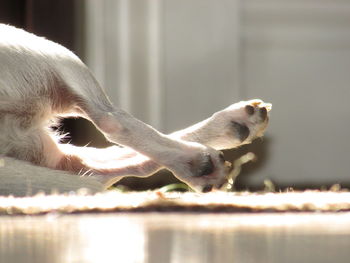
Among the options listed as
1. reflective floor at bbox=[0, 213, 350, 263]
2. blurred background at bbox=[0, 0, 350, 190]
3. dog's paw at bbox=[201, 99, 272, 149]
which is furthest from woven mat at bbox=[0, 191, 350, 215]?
blurred background at bbox=[0, 0, 350, 190]

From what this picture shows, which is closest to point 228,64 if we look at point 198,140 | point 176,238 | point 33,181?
point 198,140

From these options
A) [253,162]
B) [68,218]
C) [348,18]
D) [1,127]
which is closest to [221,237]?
[68,218]

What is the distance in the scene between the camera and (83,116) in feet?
4.52

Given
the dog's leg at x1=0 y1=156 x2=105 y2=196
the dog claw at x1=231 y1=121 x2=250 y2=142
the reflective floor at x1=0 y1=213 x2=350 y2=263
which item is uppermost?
the dog claw at x1=231 y1=121 x2=250 y2=142

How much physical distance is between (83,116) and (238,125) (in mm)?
282

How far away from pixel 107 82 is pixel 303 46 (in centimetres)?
61

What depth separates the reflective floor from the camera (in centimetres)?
59

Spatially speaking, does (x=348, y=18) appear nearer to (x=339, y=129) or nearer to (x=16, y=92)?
(x=339, y=129)

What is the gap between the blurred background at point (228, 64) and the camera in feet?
7.38

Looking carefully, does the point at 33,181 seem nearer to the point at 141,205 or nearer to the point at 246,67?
the point at 141,205

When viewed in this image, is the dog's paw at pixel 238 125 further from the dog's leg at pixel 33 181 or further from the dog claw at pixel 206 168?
the dog's leg at pixel 33 181

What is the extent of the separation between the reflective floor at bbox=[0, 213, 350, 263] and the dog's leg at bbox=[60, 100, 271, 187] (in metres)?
0.41

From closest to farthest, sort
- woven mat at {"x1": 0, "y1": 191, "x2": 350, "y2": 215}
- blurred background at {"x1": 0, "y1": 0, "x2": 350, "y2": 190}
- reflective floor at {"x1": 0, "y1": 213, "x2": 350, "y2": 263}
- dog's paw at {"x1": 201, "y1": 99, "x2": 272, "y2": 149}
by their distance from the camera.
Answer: reflective floor at {"x1": 0, "y1": 213, "x2": 350, "y2": 263}, woven mat at {"x1": 0, "y1": 191, "x2": 350, "y2": 215}, dog's paw at {"x1": 201, "y1": 99, "x2": 272, "y2": 149}, blurred background at {"x1": 0, "y1": 0, "x2": 350, "y2": 190}

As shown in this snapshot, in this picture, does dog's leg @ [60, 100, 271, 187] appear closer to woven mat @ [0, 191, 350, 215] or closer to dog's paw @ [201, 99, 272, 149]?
dog's paw @ [201, 99, 272, 149]
